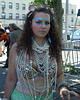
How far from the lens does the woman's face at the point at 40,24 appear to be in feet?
6.51

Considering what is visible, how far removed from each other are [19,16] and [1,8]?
5.98m

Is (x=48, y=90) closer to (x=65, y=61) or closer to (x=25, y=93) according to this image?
(x=25, y=93)

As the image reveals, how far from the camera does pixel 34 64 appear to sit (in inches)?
77.4

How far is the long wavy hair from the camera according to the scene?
2020 millimetres

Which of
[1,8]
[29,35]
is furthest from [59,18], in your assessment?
[1,8]

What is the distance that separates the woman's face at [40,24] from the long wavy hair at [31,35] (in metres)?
0.05

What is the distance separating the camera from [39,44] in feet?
6.70

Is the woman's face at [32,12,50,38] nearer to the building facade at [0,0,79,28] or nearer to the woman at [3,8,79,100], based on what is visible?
the woman at [3,8,79,100]

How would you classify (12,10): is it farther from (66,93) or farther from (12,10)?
(66,93)

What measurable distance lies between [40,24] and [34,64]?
1.19 feet

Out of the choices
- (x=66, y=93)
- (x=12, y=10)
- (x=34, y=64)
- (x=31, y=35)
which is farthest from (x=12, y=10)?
(x=66, y=93)

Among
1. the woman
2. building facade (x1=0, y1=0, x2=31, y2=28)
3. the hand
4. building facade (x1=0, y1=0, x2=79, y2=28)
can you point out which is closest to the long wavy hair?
the woman

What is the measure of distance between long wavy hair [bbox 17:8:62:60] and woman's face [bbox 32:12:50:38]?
0.15 ft

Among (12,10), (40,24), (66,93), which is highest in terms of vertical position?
(12,10)
